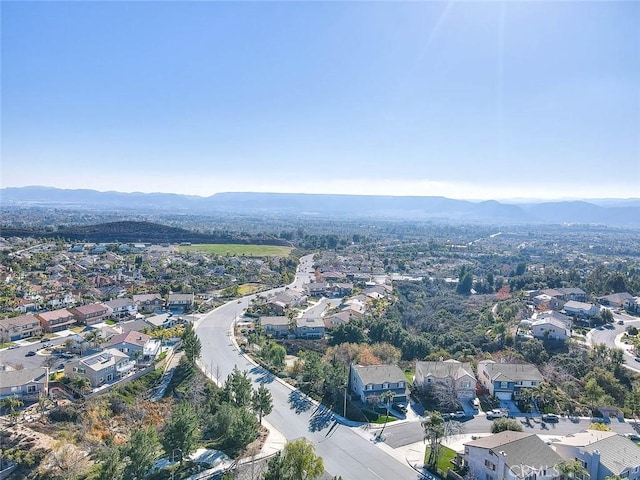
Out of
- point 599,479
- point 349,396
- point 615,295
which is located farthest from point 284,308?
point 615,295

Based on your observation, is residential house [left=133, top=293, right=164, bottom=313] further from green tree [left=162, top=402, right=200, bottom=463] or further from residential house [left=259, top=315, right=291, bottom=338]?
green tree [left=162, top=402, right=200, bottom=463]

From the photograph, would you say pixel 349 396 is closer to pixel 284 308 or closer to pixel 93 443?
pixel 93 443

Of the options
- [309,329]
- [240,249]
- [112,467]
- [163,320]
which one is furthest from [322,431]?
[240,249]

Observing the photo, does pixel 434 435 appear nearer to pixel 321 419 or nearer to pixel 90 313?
pixel 321 419

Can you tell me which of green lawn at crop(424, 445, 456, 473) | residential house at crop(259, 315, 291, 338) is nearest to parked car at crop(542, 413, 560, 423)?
green lawn at crop(424, 445, 456, 473)

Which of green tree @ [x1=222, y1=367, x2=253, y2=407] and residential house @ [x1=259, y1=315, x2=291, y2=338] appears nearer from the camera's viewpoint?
green tree @ [x1=222, y1=367, x2=253, y2=407]

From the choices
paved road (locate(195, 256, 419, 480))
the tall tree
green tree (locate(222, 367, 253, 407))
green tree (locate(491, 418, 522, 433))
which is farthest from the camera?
green tree (locate(222, 367, 253, 407))
